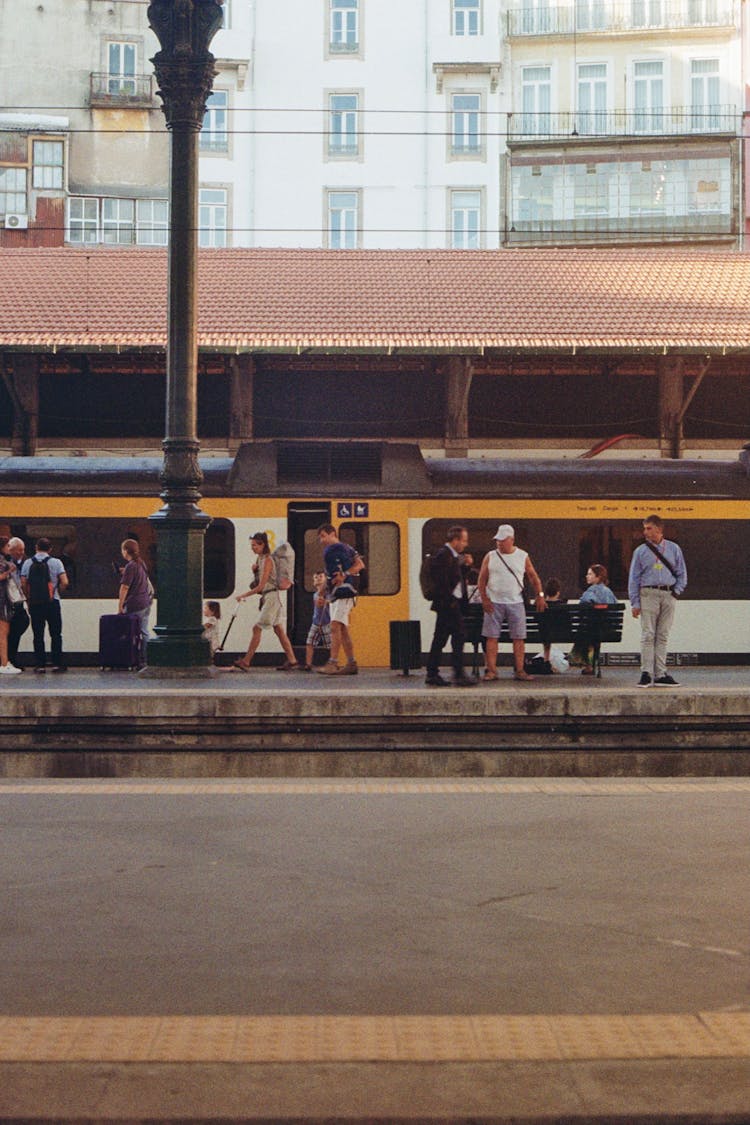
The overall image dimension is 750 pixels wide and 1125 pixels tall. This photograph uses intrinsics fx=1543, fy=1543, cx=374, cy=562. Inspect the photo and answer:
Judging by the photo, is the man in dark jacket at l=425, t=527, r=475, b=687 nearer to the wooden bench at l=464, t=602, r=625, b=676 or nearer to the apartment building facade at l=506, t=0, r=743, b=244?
the wooden bench at l=464, t=602, r=625, b=676

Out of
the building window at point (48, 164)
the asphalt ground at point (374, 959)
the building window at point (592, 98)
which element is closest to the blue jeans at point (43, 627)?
the asphalt ground at point (374, 959)

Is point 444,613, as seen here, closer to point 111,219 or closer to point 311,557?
point 311,557

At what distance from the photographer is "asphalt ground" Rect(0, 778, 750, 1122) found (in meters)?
3.72

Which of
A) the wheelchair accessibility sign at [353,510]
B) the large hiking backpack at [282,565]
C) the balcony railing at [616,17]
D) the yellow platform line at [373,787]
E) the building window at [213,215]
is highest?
the balcony railing at [616,17]

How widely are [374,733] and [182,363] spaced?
13.5 ft

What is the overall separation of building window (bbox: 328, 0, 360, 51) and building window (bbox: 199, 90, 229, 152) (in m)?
3.55

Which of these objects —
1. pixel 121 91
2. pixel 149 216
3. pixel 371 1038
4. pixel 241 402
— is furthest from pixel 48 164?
pixel 371 1038

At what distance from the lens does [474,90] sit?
4225 centimetres

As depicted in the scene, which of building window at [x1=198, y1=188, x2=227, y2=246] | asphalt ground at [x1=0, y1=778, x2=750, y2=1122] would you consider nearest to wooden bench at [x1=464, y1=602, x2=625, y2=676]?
asphalt ground at [x1=0, y1=778, x2=750, y2=1122]

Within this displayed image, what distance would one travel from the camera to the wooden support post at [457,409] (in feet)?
79.1

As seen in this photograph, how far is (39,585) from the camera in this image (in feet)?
54.0

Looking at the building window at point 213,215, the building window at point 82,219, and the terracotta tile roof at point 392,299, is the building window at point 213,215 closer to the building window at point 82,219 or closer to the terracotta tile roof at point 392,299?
the building window at point 82,219

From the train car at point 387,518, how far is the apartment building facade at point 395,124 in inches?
779

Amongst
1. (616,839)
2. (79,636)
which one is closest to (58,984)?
(616,839)
